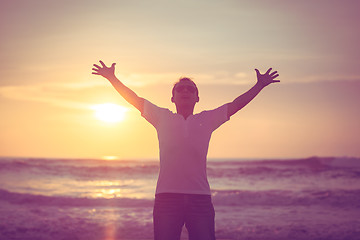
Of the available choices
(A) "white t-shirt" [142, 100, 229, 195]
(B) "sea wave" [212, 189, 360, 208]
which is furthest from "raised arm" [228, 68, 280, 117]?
(B) "sea wave" [212, 189, 360, 208]

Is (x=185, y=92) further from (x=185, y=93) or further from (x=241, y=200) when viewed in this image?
(x=241, y=200)

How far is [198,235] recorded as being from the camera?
9.73 feet

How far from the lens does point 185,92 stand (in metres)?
3.28

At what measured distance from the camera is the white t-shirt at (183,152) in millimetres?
3021

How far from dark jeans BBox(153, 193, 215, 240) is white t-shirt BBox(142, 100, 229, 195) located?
2.4 inches

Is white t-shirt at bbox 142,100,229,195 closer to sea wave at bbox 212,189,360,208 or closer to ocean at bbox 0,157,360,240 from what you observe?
ocean at bbox 0,157,360,240

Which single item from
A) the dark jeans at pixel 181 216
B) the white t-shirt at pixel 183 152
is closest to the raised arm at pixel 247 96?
the white t-shirt at pixel 183 152

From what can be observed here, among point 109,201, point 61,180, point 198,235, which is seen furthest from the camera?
point 61,180

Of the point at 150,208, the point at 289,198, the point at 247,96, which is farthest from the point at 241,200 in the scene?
the point at 247,96

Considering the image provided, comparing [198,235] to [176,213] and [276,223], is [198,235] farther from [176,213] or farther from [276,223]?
[276,223]

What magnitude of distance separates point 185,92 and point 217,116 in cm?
34

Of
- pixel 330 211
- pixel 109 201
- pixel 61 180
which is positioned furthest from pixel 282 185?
pixel 61 180

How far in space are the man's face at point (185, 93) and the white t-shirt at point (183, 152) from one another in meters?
0.16

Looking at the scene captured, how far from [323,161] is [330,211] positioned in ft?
82.1
